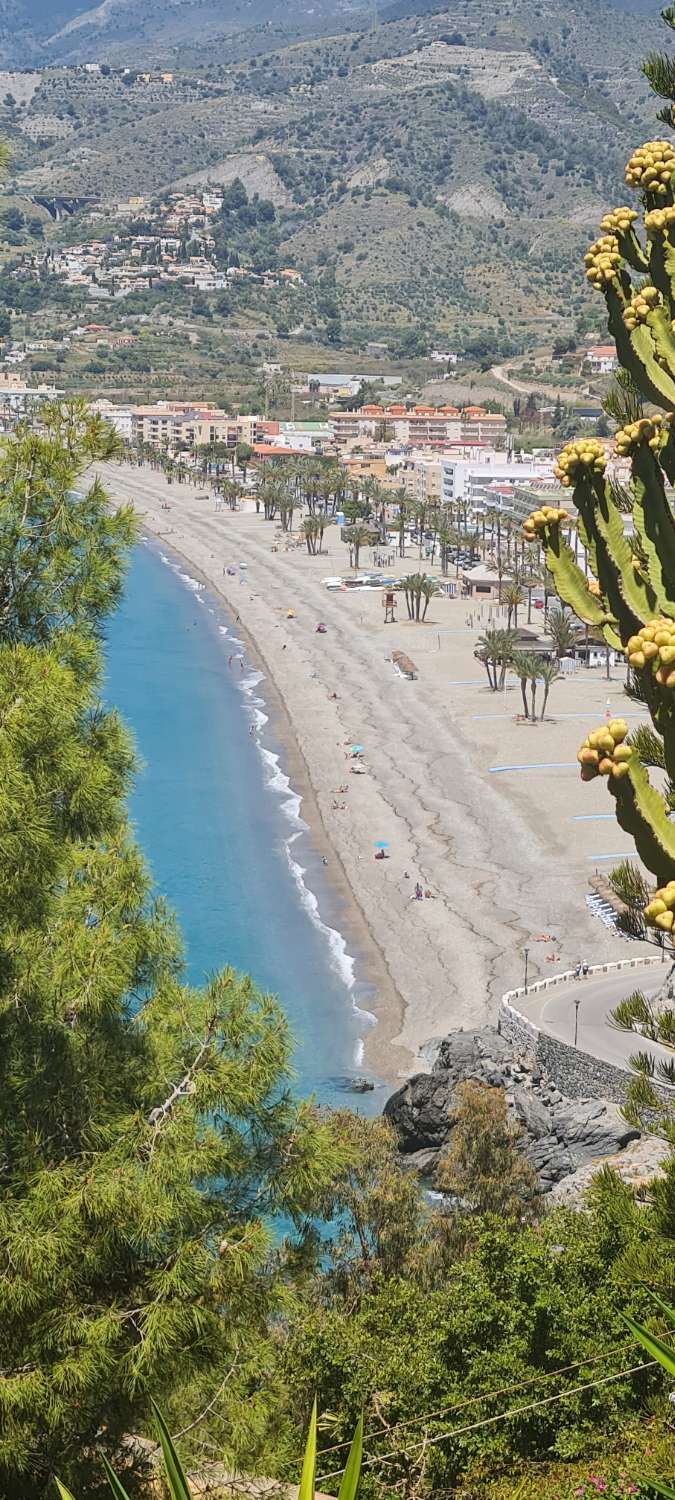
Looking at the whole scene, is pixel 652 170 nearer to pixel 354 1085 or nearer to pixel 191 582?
pixel 354 1085

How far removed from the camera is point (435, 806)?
44375 mm

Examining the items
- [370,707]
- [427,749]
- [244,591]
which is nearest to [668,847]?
[427,749]

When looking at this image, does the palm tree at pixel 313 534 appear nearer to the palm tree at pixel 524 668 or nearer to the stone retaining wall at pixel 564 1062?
the palm tree at pixel 524 668

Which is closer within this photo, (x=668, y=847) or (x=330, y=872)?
(x=668, y=847)

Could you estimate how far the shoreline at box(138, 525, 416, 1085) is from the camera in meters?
28.5

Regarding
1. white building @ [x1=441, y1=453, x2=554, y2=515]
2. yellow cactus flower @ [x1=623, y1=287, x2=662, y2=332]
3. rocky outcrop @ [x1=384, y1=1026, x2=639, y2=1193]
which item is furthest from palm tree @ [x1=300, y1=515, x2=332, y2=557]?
yellow cactus flower @ [x1=623, y1=287, x2=662, y2=332]

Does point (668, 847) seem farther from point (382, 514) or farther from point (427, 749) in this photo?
point (382, 514)

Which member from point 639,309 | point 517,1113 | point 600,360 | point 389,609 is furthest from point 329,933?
point 600,360

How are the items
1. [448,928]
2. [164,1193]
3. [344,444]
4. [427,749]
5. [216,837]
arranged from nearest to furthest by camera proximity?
[164,1193]
[448,928]
[216,837]
[427,749]
[344,444]

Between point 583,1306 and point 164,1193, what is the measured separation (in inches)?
261

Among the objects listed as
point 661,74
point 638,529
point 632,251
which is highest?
point 661,74

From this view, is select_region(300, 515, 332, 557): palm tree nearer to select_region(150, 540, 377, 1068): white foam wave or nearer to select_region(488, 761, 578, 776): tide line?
select_region(150, 540, 377, 1068): white foam wave

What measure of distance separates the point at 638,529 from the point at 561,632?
5477 cm

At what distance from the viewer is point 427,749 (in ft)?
166
